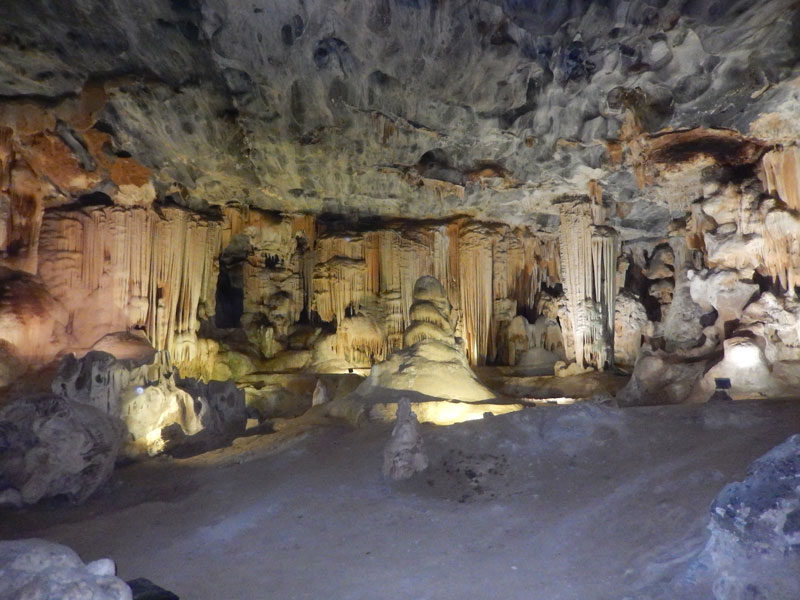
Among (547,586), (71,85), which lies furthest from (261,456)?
(71,85)

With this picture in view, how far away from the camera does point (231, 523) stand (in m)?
6.22

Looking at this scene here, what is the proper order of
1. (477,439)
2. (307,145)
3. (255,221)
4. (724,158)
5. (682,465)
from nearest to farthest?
(682,465) < (477,439) < (724,158) < (307,145) < (255,221)

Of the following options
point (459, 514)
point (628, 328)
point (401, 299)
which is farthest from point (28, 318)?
point (628, 328)

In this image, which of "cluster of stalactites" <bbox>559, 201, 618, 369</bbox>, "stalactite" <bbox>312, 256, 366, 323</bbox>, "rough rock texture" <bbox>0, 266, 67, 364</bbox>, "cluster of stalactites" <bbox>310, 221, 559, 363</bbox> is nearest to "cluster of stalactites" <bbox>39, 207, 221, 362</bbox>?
"rough rock texture" <bbox>0, 266, 67, 364</bbox>

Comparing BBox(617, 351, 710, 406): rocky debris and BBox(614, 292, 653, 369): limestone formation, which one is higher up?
BBox(614, 292, 653, 369): limestone formation

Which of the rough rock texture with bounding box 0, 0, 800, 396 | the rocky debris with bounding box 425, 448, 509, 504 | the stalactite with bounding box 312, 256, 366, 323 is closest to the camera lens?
the rocky debris with bounding box 425, 448, 509, 504

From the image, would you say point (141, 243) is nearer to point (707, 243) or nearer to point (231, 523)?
point (231, 523)

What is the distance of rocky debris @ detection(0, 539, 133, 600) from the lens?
134 inches

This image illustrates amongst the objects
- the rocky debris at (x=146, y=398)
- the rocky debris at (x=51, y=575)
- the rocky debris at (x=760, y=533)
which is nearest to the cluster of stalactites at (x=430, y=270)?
the rocky debris at (x=146, y=398)

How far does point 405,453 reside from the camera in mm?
6992

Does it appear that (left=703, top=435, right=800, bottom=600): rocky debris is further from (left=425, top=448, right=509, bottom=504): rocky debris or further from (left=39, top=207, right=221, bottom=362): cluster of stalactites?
(left=39, top=207, right=221, bottom=362): cluster of stalactites

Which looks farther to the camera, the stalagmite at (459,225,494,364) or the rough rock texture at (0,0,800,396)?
the stalagmite at (459,225,494,364)

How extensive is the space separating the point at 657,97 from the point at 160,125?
37.1 feet

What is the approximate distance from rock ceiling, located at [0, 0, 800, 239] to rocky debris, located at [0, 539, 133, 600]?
8706 millimetres
